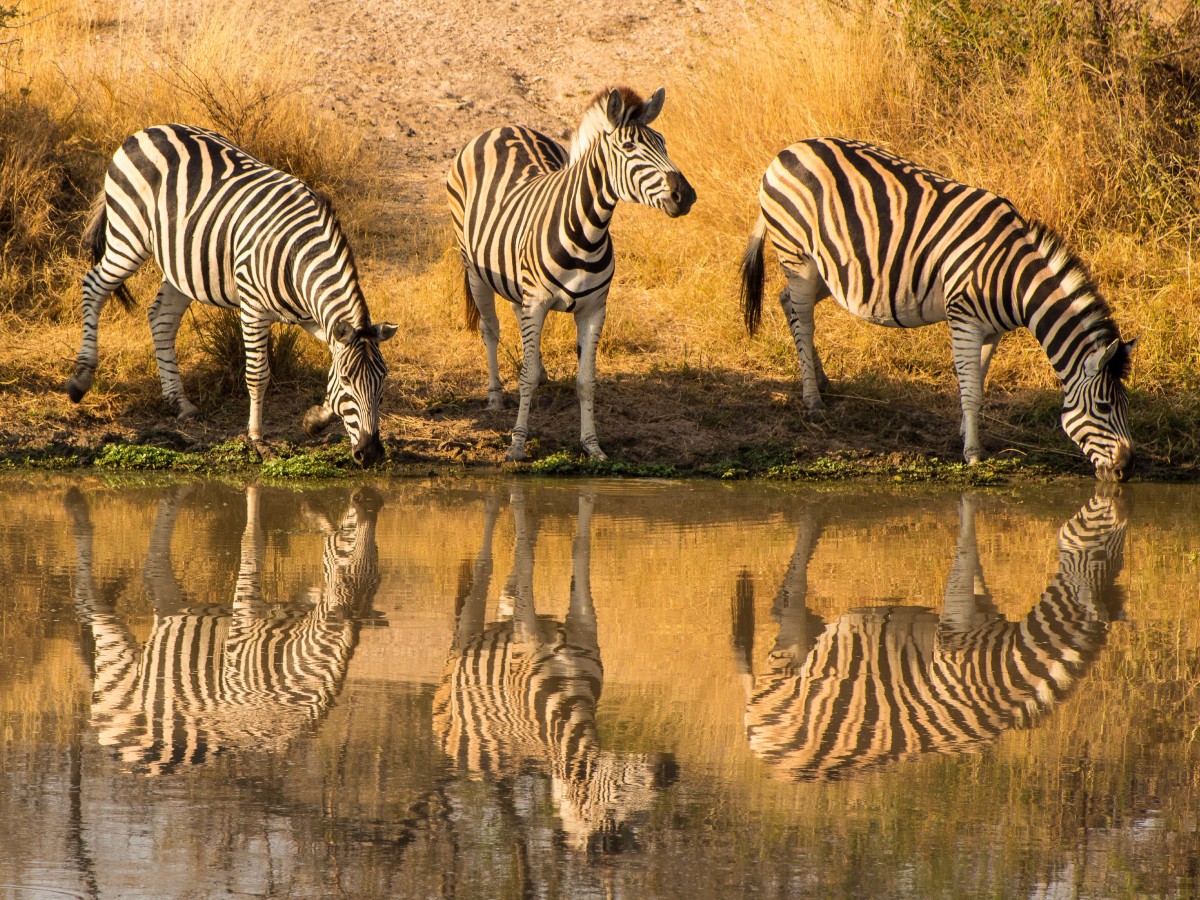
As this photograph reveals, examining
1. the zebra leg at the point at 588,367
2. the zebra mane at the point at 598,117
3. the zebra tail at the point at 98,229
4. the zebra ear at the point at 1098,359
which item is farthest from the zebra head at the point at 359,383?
the zebra ear at the point at 1098,359

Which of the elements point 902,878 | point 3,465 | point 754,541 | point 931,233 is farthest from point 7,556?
point 931,233

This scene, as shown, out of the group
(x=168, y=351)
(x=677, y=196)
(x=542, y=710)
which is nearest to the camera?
(x=542, y=710)

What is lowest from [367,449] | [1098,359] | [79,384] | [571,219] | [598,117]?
[367,449]

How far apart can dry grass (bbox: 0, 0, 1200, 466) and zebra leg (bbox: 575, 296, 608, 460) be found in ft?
1.12

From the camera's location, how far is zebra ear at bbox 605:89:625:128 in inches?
334

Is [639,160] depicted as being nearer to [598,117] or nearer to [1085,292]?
[598,117]

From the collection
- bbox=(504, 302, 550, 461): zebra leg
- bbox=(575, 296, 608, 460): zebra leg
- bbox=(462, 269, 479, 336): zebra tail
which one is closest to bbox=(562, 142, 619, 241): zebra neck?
bbox=(575, 296, 608, 460): zebra leg

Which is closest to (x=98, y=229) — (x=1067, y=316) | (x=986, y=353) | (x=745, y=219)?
(x=745, y=219)

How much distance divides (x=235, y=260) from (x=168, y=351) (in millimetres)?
1109

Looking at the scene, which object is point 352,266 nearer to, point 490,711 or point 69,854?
point 490,711

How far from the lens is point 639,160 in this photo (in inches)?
332

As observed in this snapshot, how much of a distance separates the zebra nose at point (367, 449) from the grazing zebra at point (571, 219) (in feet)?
3.14

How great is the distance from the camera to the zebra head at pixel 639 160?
8.28 meters

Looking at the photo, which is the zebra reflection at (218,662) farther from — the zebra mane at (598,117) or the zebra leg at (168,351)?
the zebra mane at (598,117)
